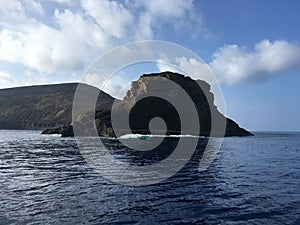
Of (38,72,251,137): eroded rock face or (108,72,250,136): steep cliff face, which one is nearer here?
(38,72,251,137): eroded rock face

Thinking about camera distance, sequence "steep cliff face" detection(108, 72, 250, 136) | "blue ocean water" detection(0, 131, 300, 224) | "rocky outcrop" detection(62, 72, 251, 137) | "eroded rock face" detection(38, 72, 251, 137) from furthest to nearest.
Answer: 1. "steep cliff face" detection(108, 72, 250, 136)
2. "rocky outcrop" detection(62, 72, 251, 137)
3. "eroded rock face" detection(38, 72, 251, 137)
4. "blue ocean water" detection(0, 131, 300, 224)

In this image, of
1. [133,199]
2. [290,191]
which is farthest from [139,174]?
[290,191]

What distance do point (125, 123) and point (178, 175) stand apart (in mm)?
127470

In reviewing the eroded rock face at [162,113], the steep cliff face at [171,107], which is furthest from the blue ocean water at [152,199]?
the steep cliff face at [171,107]

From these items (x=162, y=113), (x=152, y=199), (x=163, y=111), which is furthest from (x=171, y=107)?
(x=152, y=199)

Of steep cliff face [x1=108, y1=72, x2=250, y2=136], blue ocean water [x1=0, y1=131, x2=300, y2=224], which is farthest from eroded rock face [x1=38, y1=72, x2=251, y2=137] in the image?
blue ocean water [x1=0, y1=131, x2=300, y2=224]

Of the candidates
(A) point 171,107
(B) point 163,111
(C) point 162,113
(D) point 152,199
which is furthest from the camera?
(A) point 171,107

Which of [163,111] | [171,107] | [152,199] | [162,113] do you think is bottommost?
[152,199]

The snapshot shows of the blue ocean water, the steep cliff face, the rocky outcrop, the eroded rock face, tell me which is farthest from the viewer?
the steep cliff face

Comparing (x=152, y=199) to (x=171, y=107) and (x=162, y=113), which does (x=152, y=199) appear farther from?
(x=171, y=107)

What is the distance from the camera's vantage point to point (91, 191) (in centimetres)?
2722

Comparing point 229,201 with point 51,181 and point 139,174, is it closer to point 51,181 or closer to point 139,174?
point 139,174

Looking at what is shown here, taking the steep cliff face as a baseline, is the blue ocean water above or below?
below

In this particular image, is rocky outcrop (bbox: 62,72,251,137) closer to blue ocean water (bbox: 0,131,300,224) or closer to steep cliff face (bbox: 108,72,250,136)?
steep cliff face (bbox: 108,72,250,136)
